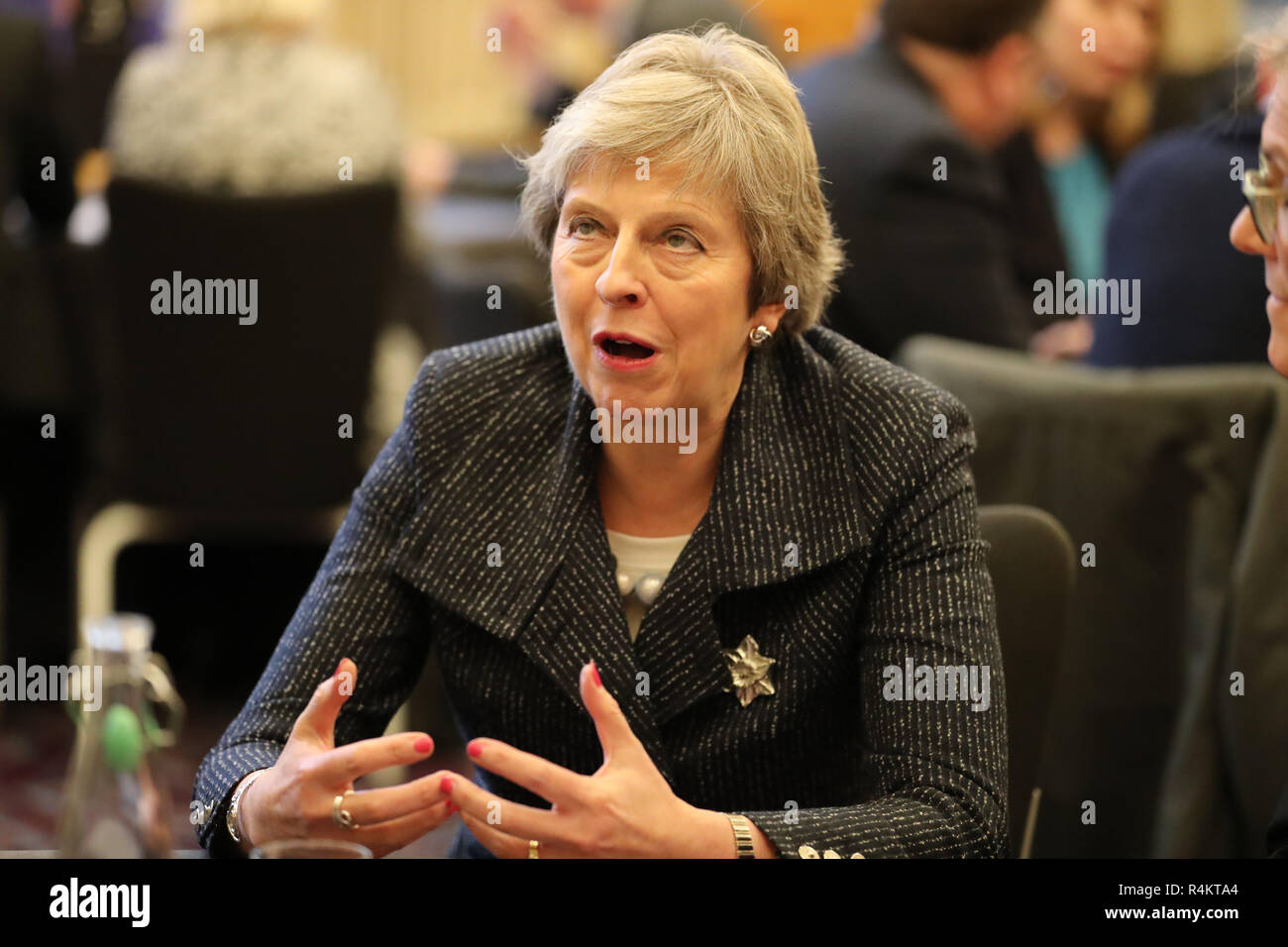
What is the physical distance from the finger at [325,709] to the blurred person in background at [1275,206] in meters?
0.87

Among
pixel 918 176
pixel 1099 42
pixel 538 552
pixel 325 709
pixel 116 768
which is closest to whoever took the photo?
pixel 116 768

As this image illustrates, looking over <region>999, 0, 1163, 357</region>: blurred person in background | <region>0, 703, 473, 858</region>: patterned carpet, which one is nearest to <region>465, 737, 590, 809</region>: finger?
<region>0, 703, 473, 858</region>: patterned carpet

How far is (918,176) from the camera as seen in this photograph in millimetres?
2906

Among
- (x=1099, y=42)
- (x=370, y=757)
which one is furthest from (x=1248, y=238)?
(x=1099, y=42)

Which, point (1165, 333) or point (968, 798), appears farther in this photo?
point (1165, 333)

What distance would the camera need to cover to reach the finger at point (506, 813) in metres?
1.31

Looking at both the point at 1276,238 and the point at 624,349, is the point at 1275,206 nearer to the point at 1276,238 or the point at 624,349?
the point at 1276,238

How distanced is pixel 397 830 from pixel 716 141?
2.38 ft

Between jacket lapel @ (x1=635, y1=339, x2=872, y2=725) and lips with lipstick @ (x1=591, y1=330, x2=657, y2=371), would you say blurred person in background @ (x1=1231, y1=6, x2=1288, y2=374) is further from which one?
lips with lipstick @ (x1=591, y1=330, x2=657, y2=371)

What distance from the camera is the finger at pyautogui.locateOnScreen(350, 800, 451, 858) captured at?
134cm
